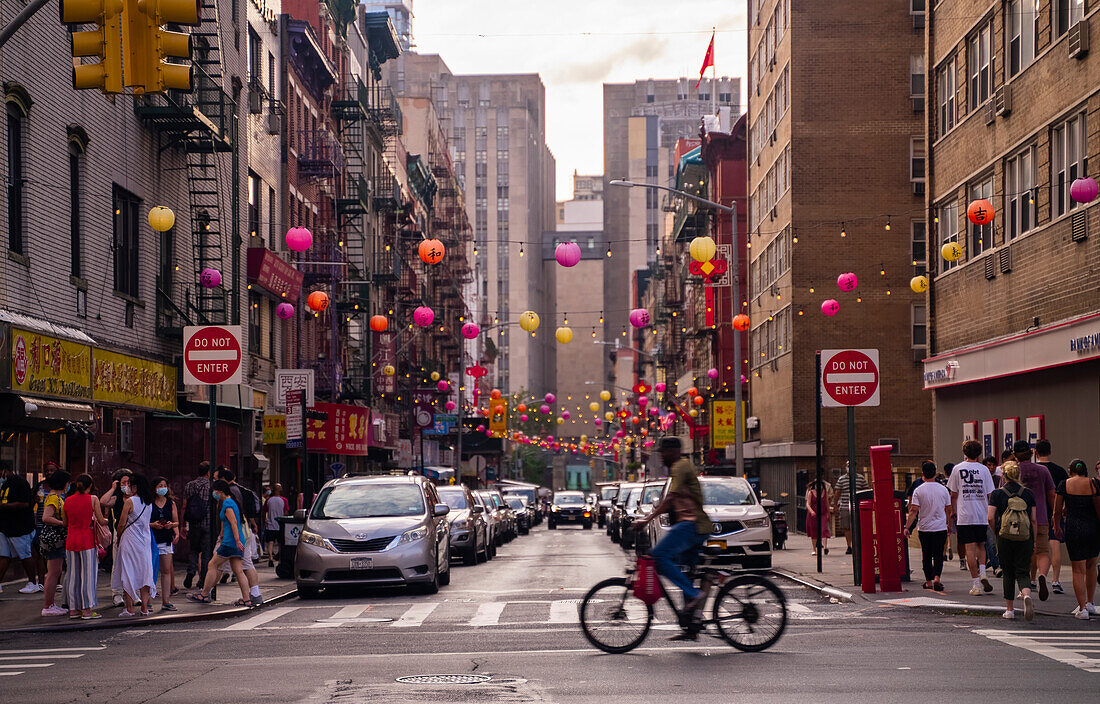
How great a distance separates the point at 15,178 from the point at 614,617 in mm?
13483

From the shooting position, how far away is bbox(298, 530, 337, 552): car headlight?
2052cm

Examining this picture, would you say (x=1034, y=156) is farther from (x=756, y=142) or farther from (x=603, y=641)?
(x=756, y=142)

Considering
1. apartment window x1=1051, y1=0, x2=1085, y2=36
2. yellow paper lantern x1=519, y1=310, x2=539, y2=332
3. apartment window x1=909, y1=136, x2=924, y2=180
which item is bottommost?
yellow paper lantern x1=519, y1=310, x2=539, y2=332

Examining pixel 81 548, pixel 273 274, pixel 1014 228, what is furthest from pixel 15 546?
pixel 1014 228

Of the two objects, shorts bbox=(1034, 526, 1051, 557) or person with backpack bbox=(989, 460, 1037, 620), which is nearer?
person with backpack bbox=(989, 460, 1037, 620)

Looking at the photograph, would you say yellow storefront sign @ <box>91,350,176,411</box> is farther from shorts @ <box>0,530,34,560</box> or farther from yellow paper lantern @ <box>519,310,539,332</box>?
yellow paper lantern @ <box>519,310,539,332</box>

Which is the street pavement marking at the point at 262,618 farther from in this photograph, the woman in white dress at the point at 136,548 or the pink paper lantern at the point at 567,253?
the pink paper lantern at the point at 567,253

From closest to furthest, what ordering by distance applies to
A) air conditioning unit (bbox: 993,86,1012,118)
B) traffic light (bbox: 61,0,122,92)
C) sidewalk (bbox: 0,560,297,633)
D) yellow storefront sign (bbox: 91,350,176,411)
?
traffic light (bbox: 61,0,122,92) < sidewalk (bbox: 0,560,297,633) < yellow storefront sign (bbox: 91,350,176,411) < air conditioning unit (bbox: 993,86,1012,118)

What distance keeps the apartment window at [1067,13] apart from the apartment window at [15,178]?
54.9 feet

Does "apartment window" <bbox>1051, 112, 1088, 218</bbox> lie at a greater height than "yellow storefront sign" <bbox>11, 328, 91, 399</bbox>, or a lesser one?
greater

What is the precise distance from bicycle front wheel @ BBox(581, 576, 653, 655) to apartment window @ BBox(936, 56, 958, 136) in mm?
22578

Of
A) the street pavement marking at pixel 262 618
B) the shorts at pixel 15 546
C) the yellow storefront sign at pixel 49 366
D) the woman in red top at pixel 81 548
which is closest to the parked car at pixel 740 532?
the street pavement marking at pixel 262 618

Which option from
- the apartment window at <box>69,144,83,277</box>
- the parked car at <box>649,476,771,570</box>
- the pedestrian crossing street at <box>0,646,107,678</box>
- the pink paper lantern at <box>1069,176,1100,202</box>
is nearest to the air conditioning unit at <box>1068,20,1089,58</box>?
the pink paper lantern at <box>1069,176,1100,202</box>

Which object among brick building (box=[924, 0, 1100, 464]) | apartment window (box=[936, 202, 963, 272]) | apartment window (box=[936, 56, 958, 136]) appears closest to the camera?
brick building (box=[924, 0, 1100, 464])
